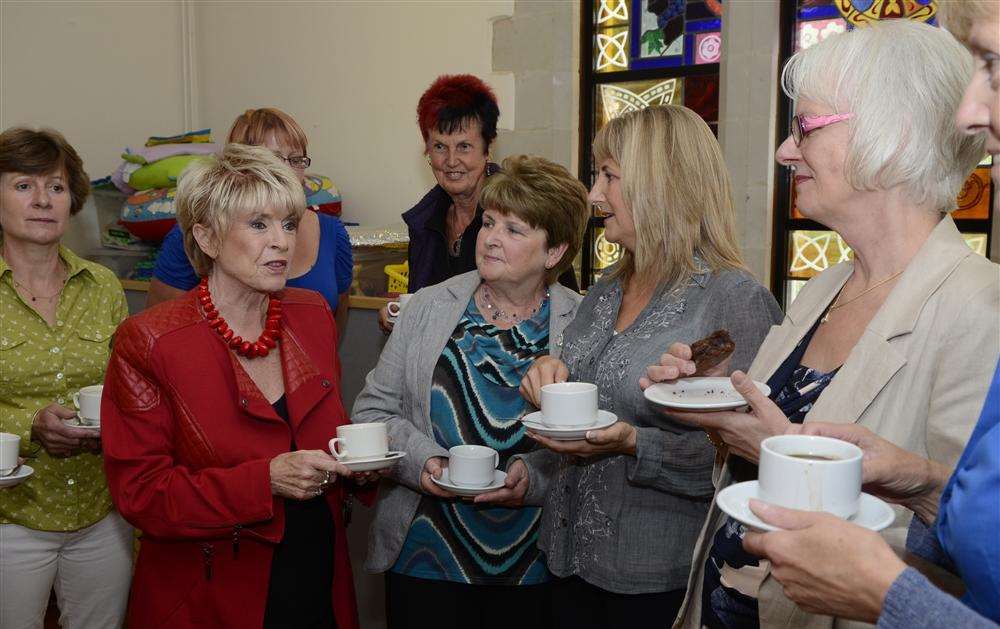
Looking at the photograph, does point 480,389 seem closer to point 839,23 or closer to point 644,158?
point 644,158

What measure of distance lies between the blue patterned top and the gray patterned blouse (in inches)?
6.6

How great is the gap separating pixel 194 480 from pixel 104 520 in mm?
801

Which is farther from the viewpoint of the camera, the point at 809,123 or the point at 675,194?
the point at 675,194

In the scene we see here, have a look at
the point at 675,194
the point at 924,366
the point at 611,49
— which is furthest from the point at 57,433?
the point at 611,49

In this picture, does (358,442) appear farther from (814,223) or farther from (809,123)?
(814,223)

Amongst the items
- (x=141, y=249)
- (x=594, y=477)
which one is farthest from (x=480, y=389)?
(x=141, y=249)

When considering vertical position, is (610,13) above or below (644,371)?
above

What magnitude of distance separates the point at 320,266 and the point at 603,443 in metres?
1.44

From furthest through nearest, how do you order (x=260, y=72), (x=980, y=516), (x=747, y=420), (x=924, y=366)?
(x=260, y=72) → (x=747, y=420) → (x=924, y=366) → (x=980, y=516)

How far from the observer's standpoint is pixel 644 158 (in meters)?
2.04

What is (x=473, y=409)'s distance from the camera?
223cm

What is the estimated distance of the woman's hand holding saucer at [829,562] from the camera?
3.17ft

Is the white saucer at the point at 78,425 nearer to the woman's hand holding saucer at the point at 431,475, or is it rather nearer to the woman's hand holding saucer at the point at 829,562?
the woman's hand holding saucer at the point at 431,475

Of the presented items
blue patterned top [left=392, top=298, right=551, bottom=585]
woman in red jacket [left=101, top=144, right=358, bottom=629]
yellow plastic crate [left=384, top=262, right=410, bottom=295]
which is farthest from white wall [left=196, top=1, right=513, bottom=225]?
woman in red jacket [left=101, top=144, right=358, bottom=629]
